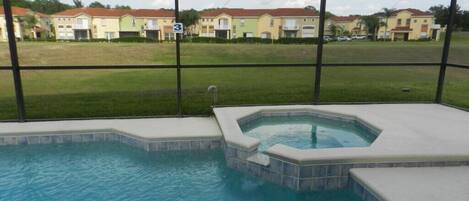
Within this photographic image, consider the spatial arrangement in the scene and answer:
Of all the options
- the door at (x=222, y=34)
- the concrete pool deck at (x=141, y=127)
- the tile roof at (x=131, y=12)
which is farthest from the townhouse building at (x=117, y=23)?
the concrete pool deck at (x=141, y=127)

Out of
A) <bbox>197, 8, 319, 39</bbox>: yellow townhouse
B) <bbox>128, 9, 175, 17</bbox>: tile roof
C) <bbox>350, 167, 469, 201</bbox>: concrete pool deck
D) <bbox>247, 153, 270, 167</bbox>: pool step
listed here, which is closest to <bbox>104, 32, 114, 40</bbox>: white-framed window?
<bbox>128, 9, 175, 17</bbox>: tile roof

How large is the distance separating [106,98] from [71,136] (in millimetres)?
2257

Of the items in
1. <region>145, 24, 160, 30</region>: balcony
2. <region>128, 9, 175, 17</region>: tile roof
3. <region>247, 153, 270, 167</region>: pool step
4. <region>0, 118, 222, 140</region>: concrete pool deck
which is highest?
<region>128, 9, 175, 17</region>: tile roof

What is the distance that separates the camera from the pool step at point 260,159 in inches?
135

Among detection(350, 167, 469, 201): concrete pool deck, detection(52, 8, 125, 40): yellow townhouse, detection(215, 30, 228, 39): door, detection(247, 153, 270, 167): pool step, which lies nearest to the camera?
detection(350, 167, 469, 201): concrete pool deck

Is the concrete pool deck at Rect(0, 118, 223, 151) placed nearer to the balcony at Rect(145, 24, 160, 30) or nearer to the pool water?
the pool water

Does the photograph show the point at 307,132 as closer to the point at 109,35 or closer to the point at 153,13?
the point at 153,13

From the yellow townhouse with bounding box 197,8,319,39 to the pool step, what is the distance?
13.2 m

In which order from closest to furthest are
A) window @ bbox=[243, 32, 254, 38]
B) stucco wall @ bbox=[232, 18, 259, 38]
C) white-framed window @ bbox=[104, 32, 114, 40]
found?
white-framed window @ bbox=[104, 32, 114, 40] → window @ bbox=[243, 32, 254, 38] → stucco wall @ bbox=[232, 18, 259, 38]

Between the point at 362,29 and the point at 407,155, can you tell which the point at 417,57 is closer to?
the point at 407,155

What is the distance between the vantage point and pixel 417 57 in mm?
19312

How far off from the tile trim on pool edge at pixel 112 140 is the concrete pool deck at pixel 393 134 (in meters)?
0.37

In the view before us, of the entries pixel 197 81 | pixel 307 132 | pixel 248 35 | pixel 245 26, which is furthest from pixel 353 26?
pixel 307 132

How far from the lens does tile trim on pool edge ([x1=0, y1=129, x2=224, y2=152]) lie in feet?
13.7
